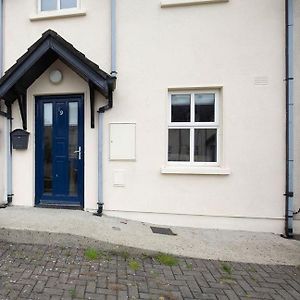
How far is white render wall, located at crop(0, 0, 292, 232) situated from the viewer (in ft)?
16.4

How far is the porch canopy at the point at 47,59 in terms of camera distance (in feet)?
16.0

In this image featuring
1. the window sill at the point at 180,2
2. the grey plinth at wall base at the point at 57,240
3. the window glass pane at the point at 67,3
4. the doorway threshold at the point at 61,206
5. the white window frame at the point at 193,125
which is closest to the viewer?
the grey plinth at wall base at the point at 57,240

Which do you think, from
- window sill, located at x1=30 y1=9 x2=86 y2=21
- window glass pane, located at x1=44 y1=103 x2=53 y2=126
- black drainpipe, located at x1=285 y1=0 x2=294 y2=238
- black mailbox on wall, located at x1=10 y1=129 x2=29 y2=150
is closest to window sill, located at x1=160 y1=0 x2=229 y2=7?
black drainpipe, located at x1=285 y1=0 x2=294 y2=238

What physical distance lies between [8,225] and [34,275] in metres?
1.41

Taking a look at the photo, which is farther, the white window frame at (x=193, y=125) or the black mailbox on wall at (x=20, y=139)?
the black mailbox on wall at (x=20, y=139)

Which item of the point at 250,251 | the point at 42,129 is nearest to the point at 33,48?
the point at 42,129

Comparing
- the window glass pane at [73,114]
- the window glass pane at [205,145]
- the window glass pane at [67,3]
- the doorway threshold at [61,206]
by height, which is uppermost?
the window glass pane at [67,3]

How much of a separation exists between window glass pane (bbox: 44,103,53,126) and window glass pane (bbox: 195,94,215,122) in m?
3.10

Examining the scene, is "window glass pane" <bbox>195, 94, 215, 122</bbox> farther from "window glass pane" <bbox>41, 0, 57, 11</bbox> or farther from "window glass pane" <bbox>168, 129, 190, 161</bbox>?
"window glass pane" <bbox>41, 0, 57, 11</bbox>

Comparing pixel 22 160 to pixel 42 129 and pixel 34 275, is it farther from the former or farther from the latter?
pixel 34 275

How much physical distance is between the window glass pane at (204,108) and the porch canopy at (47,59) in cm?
174

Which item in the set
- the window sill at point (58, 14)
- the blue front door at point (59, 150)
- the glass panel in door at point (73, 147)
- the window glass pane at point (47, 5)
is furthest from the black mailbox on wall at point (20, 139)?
the window glass pane at point (47, 5)

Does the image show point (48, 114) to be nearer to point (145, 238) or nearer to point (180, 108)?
point (180, 108)

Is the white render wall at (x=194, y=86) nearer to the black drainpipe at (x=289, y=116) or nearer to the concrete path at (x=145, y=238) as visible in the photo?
the black drainpipe at (x=289, y=116)
